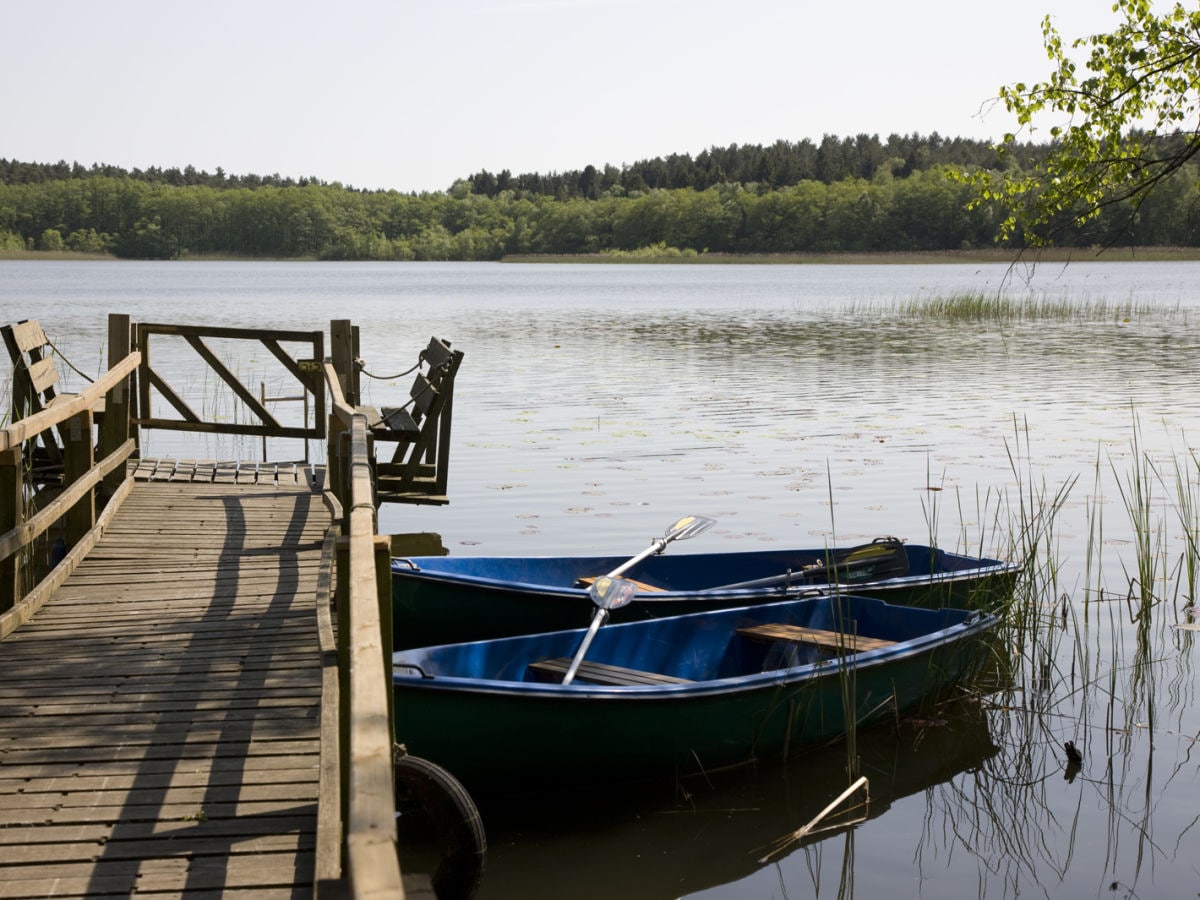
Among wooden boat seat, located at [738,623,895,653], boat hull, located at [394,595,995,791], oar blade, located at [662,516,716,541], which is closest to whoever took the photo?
boat hull, located at [394,595,995,791]

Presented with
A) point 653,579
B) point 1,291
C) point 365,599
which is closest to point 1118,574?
point 653,579

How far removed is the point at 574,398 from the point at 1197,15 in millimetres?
12924

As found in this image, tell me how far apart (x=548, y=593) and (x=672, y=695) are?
5.30 feet

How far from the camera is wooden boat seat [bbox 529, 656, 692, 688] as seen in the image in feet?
19.8

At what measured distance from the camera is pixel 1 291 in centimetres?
5359

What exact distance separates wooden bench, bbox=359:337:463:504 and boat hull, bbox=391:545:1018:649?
305 centimetres

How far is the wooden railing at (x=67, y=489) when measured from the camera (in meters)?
5.83

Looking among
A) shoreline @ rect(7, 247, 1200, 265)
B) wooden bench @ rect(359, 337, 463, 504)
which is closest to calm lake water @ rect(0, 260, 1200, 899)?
wooden bench @ rect(359, 337, 463, 504)

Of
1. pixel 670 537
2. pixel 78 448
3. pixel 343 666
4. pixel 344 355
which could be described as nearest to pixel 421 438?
pixel 344 355

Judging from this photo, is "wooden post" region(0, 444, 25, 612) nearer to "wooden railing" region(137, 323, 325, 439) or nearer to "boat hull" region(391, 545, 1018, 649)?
"boat hull" region(391, 545, 1018, 649)

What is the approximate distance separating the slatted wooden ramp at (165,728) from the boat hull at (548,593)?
617 millimetres

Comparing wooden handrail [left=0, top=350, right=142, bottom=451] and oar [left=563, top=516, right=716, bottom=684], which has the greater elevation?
wooden handrail [left=0, top=350, right=142, bottom=451]

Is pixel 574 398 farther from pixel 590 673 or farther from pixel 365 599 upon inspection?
pixel 365 599

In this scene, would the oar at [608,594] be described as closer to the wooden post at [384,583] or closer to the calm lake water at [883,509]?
the calm lake water at [883,509]
